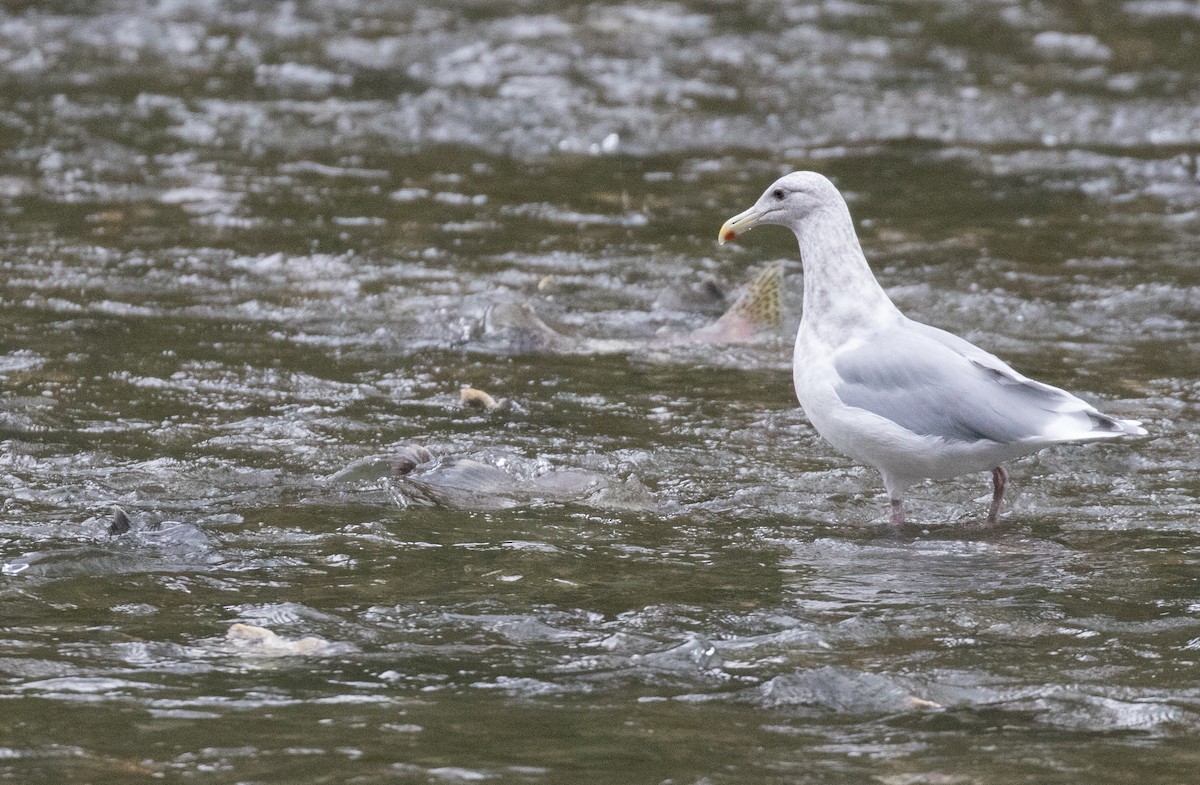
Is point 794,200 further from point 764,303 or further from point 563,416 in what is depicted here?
point 764,303

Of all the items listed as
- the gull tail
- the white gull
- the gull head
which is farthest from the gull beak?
the gull tail

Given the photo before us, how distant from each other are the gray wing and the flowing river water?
15.6 inches

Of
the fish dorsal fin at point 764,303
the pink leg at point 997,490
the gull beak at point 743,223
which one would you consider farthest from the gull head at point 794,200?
the fish dorsal fin at point 764,303

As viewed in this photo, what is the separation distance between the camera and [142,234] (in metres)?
9.95

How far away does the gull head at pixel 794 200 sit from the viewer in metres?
6.19

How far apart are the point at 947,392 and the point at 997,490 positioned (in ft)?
1.53

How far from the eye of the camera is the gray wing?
18.0 ft

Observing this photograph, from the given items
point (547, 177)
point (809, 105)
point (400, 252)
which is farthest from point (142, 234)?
point (809, 105)

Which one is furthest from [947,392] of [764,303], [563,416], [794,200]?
[764,303]

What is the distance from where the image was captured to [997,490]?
585cm

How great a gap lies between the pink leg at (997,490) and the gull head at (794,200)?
1147 millimetres

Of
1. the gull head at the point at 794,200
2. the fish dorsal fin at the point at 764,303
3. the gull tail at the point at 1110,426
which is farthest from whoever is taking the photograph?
the fish dorsal fin at the point at 764,303

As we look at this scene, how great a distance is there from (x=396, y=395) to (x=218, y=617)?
277cm

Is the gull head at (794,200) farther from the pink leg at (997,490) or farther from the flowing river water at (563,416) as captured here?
the pink leg at (997,490)
